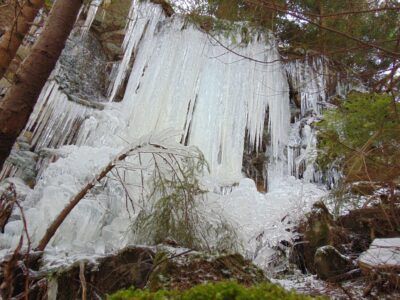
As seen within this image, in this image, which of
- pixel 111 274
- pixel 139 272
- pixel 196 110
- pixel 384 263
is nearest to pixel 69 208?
pixel 111 274

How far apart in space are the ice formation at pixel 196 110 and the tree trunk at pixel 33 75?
3589 millimetres

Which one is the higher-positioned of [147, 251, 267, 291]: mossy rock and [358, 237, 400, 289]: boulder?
[358, 237, 400, 289]: boulder

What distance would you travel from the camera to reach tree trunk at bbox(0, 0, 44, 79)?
2320 millimetres

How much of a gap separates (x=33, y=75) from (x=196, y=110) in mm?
5593

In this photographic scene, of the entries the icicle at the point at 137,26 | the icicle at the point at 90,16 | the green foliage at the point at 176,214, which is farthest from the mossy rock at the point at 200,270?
the icicle at the point at 90,16

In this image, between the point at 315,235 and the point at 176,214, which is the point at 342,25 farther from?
the point at 176,214

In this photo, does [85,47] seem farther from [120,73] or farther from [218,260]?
[218,260]

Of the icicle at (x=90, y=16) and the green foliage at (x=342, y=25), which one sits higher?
the icicle at (x=90, y=16)

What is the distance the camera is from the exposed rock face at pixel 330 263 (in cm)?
365

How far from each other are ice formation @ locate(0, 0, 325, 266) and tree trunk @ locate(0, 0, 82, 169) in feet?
11.8

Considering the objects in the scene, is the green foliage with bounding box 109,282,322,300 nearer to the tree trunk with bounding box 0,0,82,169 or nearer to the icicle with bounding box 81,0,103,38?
the tree trunk with bounding box 0,0,82,169

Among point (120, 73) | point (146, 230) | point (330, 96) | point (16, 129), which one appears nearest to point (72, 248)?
point (146, 230)

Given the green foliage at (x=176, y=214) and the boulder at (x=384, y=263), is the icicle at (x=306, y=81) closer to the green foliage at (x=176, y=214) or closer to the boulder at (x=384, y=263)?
the green foliage at (x=176, y=214)

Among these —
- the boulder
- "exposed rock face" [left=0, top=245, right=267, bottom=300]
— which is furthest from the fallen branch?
the boulder
